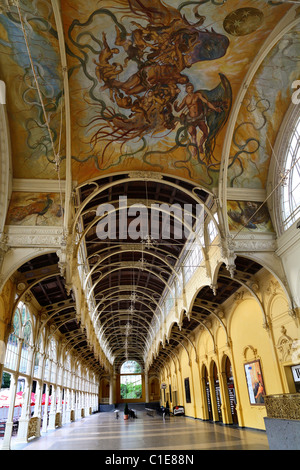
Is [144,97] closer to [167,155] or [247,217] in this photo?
[167,155]

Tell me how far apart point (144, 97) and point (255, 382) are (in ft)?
54.4

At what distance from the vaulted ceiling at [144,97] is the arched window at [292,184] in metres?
0.93

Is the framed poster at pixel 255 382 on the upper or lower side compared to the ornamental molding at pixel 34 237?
lower

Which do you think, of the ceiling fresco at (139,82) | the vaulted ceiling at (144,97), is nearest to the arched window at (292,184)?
the vaulted ceiling at (144,97)

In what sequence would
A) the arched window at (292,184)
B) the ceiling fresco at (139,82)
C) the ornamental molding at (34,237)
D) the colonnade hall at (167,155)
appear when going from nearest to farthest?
the ceiling fresco at (139,82)
the colonnade hall at (167,155)
the ornamental molding at (34,237)
the arched window at (292,184)

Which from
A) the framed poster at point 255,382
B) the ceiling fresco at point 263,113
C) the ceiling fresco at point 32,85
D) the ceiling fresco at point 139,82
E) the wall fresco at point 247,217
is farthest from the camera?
the framed poster at point 255,382

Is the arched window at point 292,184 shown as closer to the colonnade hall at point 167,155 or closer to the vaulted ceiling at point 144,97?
the colonnade hall at point 167,155

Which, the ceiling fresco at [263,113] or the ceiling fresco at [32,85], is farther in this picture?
the ceiling fresco at [263,113]

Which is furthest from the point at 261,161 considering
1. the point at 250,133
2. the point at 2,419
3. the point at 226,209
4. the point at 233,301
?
the point at 2,419

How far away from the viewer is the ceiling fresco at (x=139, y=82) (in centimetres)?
1036

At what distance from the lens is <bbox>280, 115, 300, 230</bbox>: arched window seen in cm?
1362

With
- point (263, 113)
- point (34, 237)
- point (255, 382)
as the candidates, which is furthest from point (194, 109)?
point (255, 382)

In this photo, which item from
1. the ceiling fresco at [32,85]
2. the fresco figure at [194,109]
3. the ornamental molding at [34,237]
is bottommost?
the ornamental molding at [34,237]
